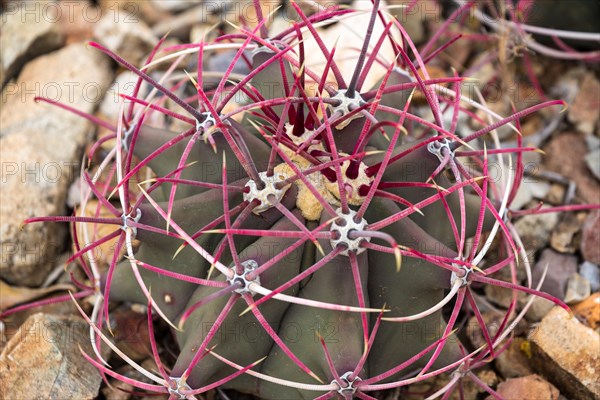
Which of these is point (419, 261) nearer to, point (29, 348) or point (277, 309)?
point (277, 309)

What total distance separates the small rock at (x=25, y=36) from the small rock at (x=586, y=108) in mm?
1957

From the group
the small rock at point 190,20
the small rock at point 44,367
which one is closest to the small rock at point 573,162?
the small rock at point 190,20

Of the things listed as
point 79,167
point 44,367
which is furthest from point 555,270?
point 79,167

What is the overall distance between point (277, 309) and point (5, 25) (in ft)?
5.99

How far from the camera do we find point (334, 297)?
4.81 ft

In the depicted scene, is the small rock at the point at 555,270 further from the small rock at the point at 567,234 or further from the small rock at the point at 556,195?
the small rock at the point at 556,195

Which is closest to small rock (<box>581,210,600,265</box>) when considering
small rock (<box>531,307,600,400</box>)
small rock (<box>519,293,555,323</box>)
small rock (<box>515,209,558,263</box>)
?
small rock (<box>515,209,558,263</box>)

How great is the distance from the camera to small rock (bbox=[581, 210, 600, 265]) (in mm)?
2145

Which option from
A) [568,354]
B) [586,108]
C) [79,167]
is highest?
[586,108]

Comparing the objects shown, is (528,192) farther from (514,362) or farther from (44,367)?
(44,367)

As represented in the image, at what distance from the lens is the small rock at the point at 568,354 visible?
69.4 inches

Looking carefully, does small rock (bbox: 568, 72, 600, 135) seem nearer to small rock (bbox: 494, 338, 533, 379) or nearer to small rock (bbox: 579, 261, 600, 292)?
small rock (bbox: 579, 261, 600, 292)

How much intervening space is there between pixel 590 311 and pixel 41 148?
1.77m

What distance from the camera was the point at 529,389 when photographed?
178 cm
